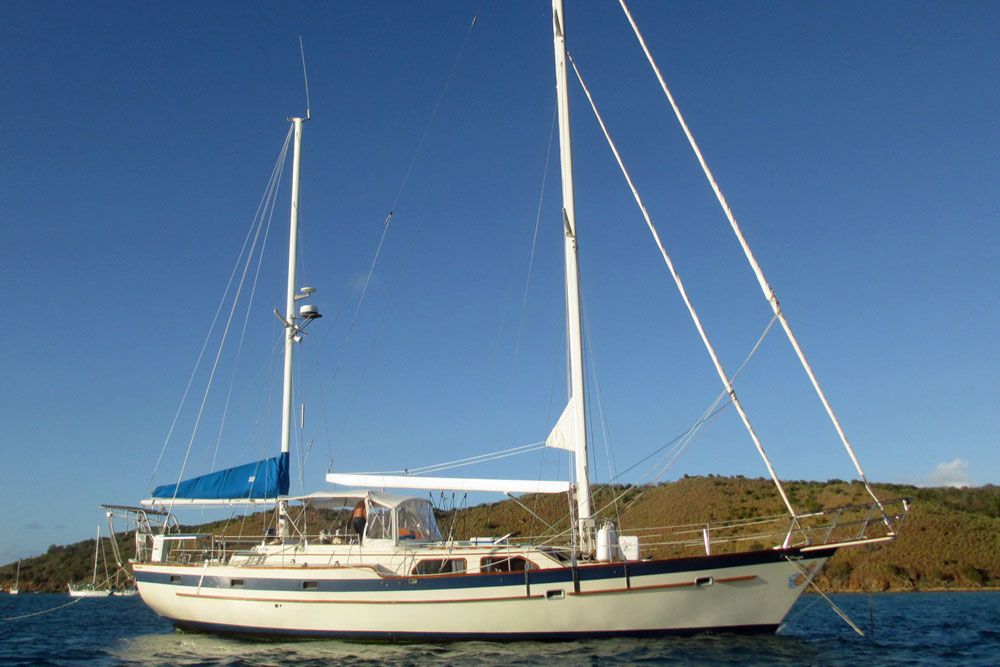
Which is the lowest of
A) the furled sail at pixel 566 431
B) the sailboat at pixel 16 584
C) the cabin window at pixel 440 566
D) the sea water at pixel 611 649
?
the sailboat at pixel 16 584

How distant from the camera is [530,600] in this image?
54.6 ft

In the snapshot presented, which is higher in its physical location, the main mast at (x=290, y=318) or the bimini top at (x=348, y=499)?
the main mast at (x=290, y=318)

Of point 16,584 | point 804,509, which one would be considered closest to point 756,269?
point 804,509

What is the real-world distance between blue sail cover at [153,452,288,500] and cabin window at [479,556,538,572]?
7.88 meters

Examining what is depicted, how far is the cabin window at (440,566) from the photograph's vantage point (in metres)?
18.0

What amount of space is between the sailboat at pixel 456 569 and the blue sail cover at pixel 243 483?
41 millimetres

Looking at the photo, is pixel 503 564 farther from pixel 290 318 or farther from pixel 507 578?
pixel 290 318

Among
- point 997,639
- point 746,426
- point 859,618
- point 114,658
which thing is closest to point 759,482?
point 859,618

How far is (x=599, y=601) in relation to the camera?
16234 mm

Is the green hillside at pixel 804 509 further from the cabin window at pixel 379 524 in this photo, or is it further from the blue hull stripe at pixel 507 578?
the blue hull stripe at pixel 507 578

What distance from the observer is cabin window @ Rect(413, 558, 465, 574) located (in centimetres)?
1802

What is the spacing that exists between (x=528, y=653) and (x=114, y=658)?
1063cm

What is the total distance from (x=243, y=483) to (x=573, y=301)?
1181 cm

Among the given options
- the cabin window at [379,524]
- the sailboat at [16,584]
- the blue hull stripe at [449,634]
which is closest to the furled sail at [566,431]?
the blue hull stripe at [449,634]
